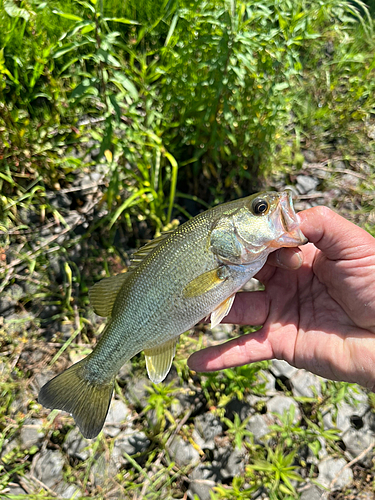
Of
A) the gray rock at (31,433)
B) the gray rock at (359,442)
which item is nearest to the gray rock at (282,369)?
the gray rock at (359,442)

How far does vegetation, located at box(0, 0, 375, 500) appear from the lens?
331cm

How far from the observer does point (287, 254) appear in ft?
8.87

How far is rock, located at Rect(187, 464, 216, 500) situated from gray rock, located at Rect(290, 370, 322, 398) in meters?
1.25

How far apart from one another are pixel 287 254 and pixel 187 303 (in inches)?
34.9

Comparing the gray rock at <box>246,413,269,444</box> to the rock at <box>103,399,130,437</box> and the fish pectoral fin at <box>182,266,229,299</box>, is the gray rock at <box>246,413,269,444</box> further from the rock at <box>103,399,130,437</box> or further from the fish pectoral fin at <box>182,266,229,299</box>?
the fish pectoral fin at <box>182,266,229,299</box>

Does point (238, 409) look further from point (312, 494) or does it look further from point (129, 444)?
point (129, 444)

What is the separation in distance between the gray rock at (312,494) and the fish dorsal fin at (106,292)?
2.65 metres

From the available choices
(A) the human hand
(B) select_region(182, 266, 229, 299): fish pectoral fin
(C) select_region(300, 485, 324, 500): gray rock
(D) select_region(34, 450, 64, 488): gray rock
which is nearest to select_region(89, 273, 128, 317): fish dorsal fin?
(B) select_region(182, 266, 229, 299): fish pectoral fin

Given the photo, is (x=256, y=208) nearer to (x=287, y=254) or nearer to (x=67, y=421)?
(x=287, y=254)

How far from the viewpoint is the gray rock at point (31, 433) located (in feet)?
11.6

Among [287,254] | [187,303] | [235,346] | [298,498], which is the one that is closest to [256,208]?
[287,254]

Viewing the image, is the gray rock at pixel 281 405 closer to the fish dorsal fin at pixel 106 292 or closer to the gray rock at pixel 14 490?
the fish dorsal fin at pixel 106 292

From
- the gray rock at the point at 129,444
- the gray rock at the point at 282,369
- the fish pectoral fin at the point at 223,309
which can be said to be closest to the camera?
the fish pectoral fin at the point at 223,309

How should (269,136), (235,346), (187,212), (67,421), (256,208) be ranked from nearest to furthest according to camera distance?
(256,208)
(235,346)
(67,421)
(269,136)
(187,212)
